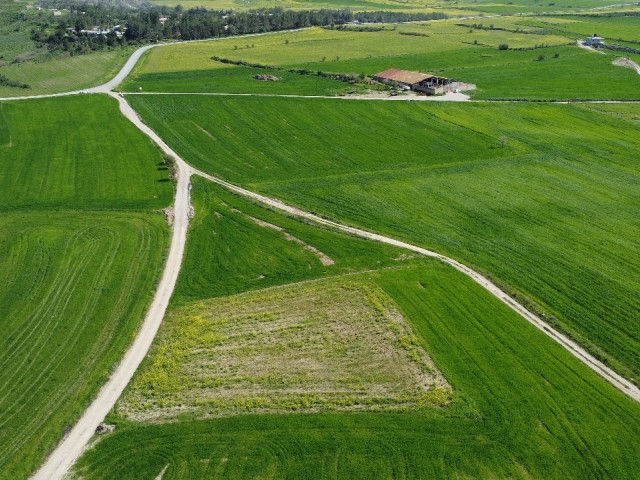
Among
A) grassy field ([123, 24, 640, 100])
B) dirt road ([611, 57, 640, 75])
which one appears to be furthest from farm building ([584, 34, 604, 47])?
dirt road ([611, 57, 640, 75])

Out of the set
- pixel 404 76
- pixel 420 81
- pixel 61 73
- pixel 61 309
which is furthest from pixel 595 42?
pixel 61 309

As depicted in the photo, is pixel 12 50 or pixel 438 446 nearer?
pixel 438 446

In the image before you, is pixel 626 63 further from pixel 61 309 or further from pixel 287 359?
pixel 61 309

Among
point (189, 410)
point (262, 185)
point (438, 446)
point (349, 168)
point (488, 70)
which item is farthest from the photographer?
point (488, 70)

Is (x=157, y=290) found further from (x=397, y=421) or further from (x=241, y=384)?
(x=397, y=421)

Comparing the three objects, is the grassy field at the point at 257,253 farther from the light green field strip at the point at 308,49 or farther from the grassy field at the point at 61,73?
the light green field strip at the point at 308,49

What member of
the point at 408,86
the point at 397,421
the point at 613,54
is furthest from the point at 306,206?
the point at 613,54
